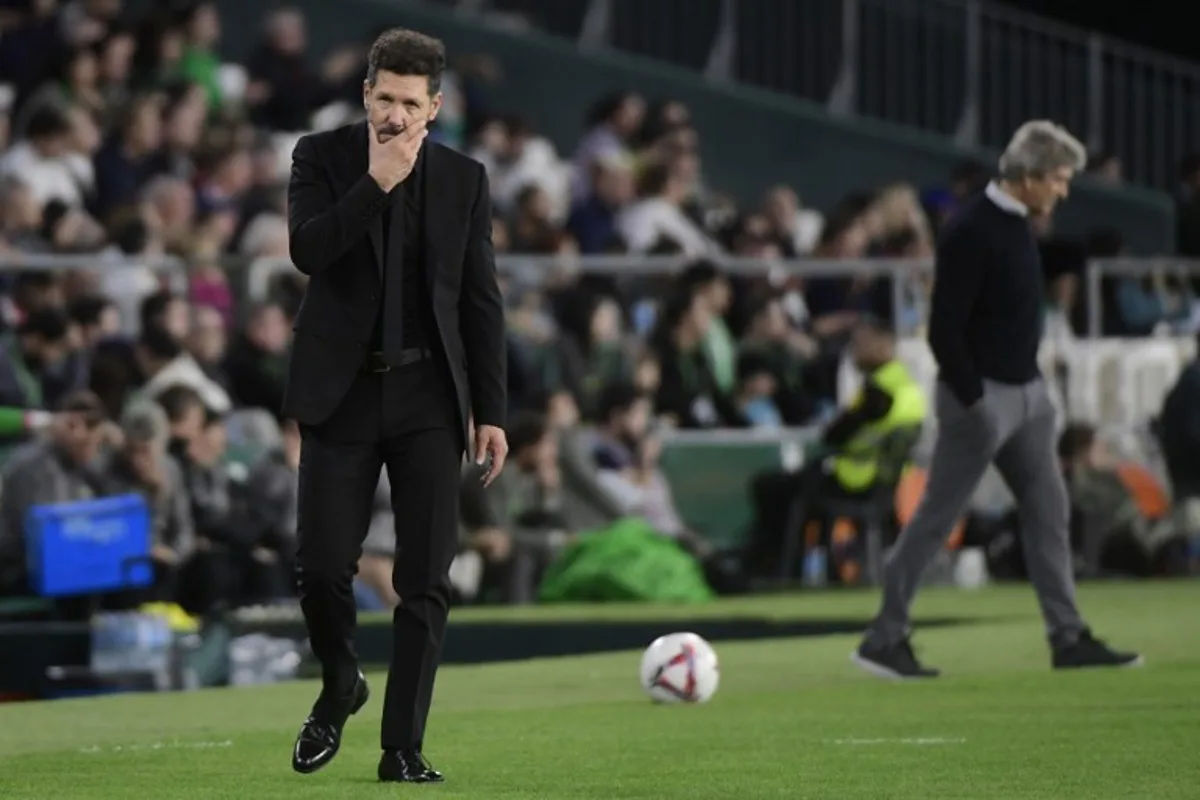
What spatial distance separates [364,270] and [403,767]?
1.45 meters

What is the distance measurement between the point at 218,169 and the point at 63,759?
10.7 metres

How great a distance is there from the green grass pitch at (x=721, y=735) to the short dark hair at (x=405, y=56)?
2046 millimetres

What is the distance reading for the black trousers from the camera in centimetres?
907

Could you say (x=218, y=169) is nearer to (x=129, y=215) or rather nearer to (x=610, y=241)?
(x=129, y=215)

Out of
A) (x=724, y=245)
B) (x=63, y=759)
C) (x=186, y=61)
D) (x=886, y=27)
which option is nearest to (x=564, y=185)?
(x=724, y=245)

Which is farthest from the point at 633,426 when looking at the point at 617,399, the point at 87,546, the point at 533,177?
the point at 87,546

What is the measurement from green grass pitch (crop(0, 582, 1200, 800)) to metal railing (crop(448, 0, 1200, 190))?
41.6 feet

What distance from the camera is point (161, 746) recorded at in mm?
11078

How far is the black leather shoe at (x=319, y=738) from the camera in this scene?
30.3 feet

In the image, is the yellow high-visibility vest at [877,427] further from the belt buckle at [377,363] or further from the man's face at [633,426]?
the belt buckle at [377,363]

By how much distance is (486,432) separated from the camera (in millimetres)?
9203

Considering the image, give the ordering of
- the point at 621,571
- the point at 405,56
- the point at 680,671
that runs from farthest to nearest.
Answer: the point at 621,571 → the point at 680,671 → the point at 405,56

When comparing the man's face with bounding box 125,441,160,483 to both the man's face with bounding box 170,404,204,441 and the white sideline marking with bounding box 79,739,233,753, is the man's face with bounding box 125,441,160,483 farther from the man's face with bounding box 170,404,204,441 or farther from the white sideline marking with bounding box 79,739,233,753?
the white sideline marking with bounding box 79,739,233,753

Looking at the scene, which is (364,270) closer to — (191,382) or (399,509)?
(399,509)
